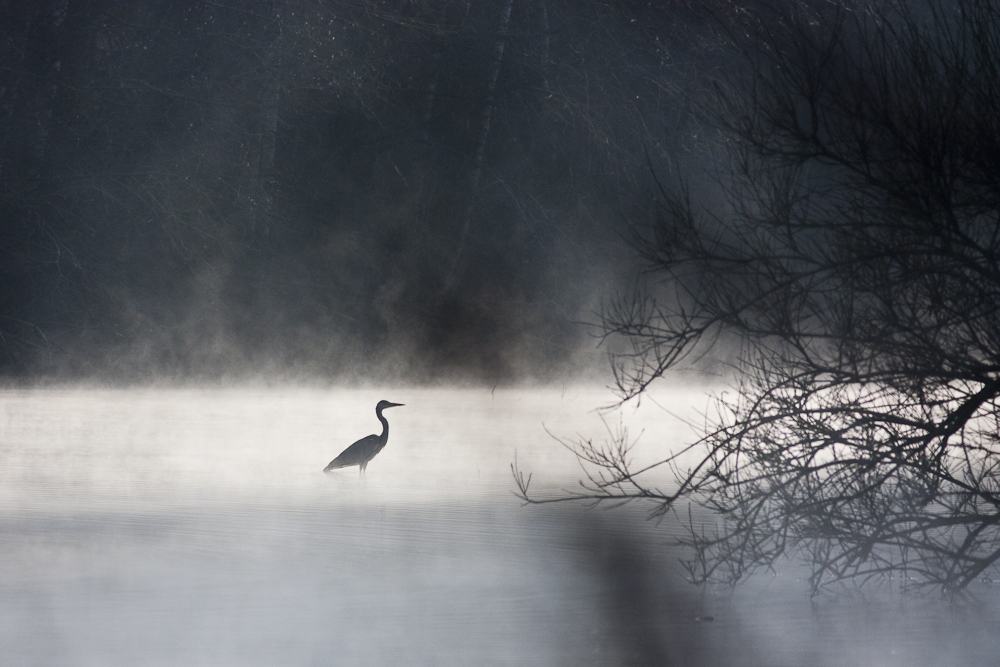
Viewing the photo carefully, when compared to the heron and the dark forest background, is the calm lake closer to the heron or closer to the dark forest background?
the heron

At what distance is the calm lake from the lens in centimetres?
278

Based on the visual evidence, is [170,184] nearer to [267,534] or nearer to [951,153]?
[267,534]

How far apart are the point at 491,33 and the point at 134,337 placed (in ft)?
16.1

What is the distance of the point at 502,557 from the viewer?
383cm

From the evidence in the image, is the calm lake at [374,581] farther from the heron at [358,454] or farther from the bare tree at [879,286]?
the bare tree at [879,286]

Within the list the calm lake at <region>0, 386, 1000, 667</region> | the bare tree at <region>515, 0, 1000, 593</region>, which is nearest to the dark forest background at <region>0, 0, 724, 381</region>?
the calm lake at <region>0, 386, 1000, 667</region>

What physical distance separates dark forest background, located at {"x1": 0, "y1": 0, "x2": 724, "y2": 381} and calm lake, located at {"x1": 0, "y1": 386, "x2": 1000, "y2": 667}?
5.26 m

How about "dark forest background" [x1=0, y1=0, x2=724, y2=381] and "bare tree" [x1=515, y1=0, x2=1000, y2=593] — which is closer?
"bare tree" [x1=515, y1=0, x2=1000, y2=593]

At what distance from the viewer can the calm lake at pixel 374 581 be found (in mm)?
2775

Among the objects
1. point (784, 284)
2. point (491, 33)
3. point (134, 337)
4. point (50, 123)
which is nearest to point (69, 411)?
point (134, 337)

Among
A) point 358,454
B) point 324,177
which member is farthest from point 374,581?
point 324,177

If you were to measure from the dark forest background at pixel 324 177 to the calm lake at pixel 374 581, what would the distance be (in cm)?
526

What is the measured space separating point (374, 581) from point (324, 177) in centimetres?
957

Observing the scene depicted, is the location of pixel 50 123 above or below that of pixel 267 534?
above
